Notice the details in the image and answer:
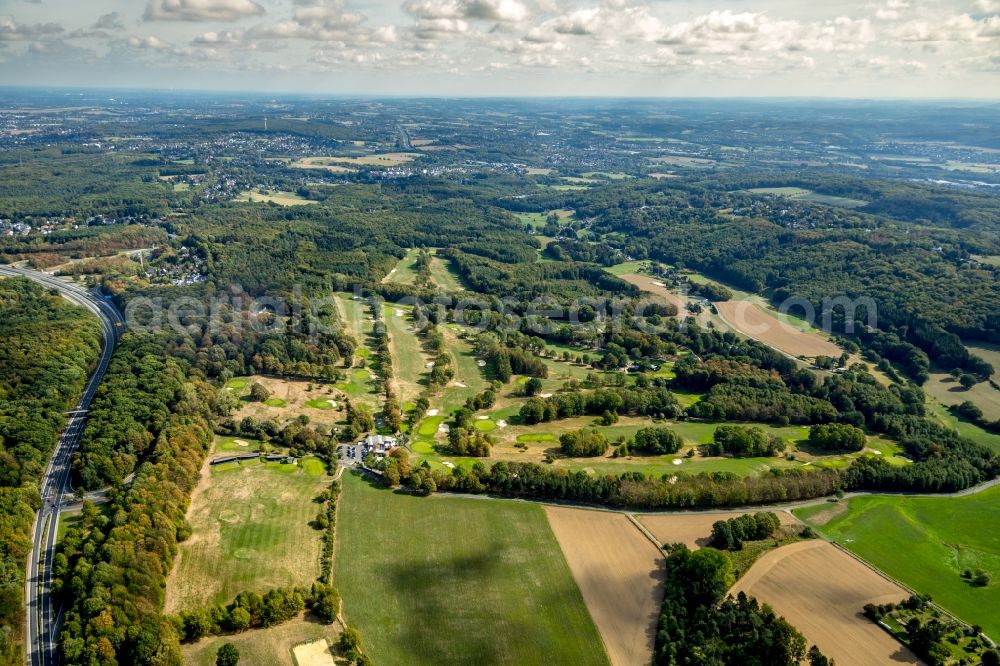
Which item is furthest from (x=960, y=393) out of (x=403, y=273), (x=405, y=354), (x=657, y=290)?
(x=403, y=273)

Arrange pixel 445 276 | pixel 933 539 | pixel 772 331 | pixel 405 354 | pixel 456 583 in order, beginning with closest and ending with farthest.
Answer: pixel 456 583 → pixel 933 539 → pixel 405 354 → pixel 772 331 → pixel 445 276

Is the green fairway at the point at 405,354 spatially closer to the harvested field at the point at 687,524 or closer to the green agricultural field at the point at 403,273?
the green agricultural field at the point at 403,273

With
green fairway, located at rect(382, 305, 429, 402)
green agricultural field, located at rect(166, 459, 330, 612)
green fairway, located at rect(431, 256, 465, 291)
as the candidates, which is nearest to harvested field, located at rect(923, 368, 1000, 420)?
→ green fairway, located at rect(382, 305, 429, 402)

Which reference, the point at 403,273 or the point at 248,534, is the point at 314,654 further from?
the point at 403,273

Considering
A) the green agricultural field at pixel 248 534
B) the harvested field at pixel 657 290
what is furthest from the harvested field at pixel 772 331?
the green agricultural field at pixel 248 534

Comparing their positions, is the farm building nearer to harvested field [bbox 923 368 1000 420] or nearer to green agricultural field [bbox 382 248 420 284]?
green agricultural field [bbox 382 248 420 284]

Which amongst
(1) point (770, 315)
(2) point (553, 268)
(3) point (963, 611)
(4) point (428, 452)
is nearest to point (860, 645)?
(3) point (963, 611)
